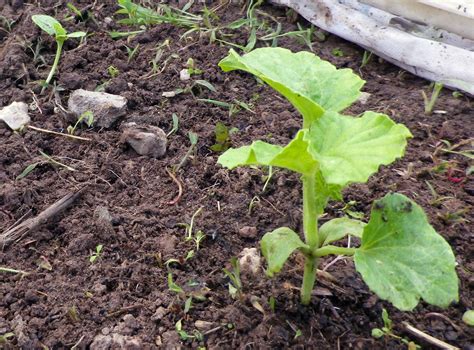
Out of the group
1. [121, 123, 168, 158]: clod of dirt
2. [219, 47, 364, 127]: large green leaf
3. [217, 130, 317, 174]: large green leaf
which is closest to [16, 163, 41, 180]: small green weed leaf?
[121, 123, 168, 158]: clod of dirt

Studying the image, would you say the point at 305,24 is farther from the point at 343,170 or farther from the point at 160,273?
the point at 343,170

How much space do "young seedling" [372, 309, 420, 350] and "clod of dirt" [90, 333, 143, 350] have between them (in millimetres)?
545

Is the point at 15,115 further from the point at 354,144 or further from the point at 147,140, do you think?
the point at 354,144

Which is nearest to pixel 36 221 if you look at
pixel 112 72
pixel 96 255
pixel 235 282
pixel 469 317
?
pixel 96 255

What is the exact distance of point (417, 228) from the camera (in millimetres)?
1190

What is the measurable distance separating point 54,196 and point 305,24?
52.6 inches

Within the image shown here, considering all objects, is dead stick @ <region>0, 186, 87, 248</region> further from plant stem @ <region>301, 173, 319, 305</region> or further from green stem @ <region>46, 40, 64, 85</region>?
plant stem @ <region>301, 173, 319, 305</region>

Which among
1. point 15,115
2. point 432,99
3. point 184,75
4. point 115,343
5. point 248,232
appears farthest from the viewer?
point 184,75

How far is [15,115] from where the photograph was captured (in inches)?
82.2

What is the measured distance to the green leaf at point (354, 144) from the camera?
41.4 inches

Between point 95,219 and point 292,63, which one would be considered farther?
point 95,219

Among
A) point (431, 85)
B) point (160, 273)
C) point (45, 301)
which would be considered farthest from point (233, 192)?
point (431, 85)

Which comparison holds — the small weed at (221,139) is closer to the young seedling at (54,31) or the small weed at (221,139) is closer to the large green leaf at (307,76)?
the large green leaf at (307,76)

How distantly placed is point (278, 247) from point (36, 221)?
2.58 ft
